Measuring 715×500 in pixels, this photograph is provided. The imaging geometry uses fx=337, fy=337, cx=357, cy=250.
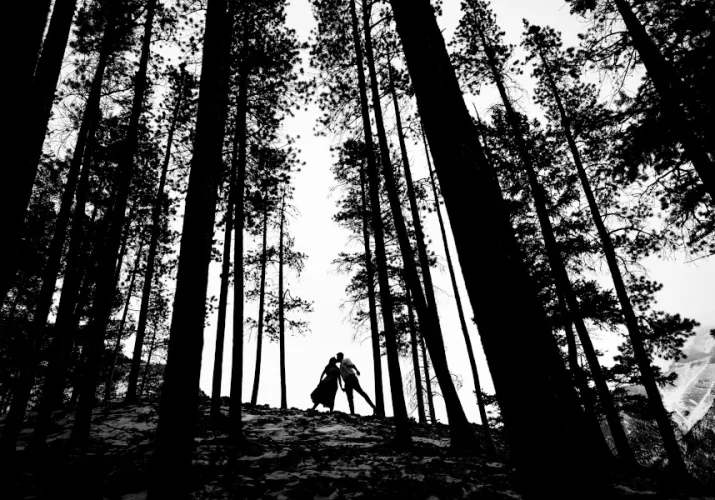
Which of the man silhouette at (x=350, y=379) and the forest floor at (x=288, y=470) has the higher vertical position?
the man silhouette at (x=350, y=379)

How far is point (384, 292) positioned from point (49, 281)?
21.9 ft

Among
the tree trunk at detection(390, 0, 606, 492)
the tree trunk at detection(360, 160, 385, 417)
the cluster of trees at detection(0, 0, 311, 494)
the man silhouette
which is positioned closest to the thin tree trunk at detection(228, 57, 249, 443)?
the cluster of trees at detection(0, 0, 311, 494)

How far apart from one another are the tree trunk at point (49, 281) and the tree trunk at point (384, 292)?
6024 mm

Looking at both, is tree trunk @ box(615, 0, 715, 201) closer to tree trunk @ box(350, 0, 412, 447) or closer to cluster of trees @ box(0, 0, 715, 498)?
cluster of trees @ box(0, 0, 715, 498)

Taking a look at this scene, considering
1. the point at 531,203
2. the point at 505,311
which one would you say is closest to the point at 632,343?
the point at 531,203

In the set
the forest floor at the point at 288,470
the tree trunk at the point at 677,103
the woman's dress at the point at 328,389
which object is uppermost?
the tree trunk at the point at 677,103

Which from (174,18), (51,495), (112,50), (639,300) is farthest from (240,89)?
(639,300)

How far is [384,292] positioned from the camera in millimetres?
7410

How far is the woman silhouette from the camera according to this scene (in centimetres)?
1180

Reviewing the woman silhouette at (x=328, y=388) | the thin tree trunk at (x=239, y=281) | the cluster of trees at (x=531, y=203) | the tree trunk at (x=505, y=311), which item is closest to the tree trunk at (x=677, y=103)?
the cluster of trees at (x=531, y=203)

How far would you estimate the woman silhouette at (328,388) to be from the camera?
11797 millimetres

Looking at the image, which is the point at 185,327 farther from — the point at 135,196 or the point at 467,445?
the point at 135,196

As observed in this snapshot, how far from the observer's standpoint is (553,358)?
5.16 feet

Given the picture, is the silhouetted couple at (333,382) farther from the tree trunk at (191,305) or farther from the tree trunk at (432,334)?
the tree trunk at (191,305)
